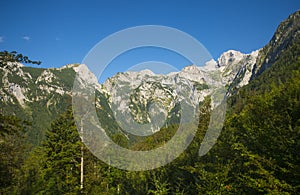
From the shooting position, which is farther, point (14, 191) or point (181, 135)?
point (181, 135)

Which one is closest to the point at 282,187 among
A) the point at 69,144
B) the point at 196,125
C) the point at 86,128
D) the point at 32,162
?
the point at 196,125

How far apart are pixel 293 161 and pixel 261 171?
1482 millimetres

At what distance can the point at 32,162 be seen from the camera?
29281 mm

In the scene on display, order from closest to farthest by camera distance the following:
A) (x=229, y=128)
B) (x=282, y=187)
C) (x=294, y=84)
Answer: (x=282, y=187), (x=294, y=84), (x=229, y=128)

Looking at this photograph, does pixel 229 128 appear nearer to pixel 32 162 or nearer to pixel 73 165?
pixel 73 165

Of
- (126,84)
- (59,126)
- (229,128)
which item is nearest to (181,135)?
(229,128)

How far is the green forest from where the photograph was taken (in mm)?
12547

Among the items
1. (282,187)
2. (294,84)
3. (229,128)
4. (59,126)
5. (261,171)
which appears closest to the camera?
(282,187)

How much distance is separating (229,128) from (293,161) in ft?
35.8

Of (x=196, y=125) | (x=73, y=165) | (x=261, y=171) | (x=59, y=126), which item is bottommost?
(x=261, y=171)

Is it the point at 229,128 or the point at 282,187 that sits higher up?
the point at 229,128

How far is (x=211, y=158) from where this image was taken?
76.2 ft

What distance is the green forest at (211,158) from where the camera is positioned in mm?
12547

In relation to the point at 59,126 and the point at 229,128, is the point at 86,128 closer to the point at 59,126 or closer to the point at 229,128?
the point at 59,126
